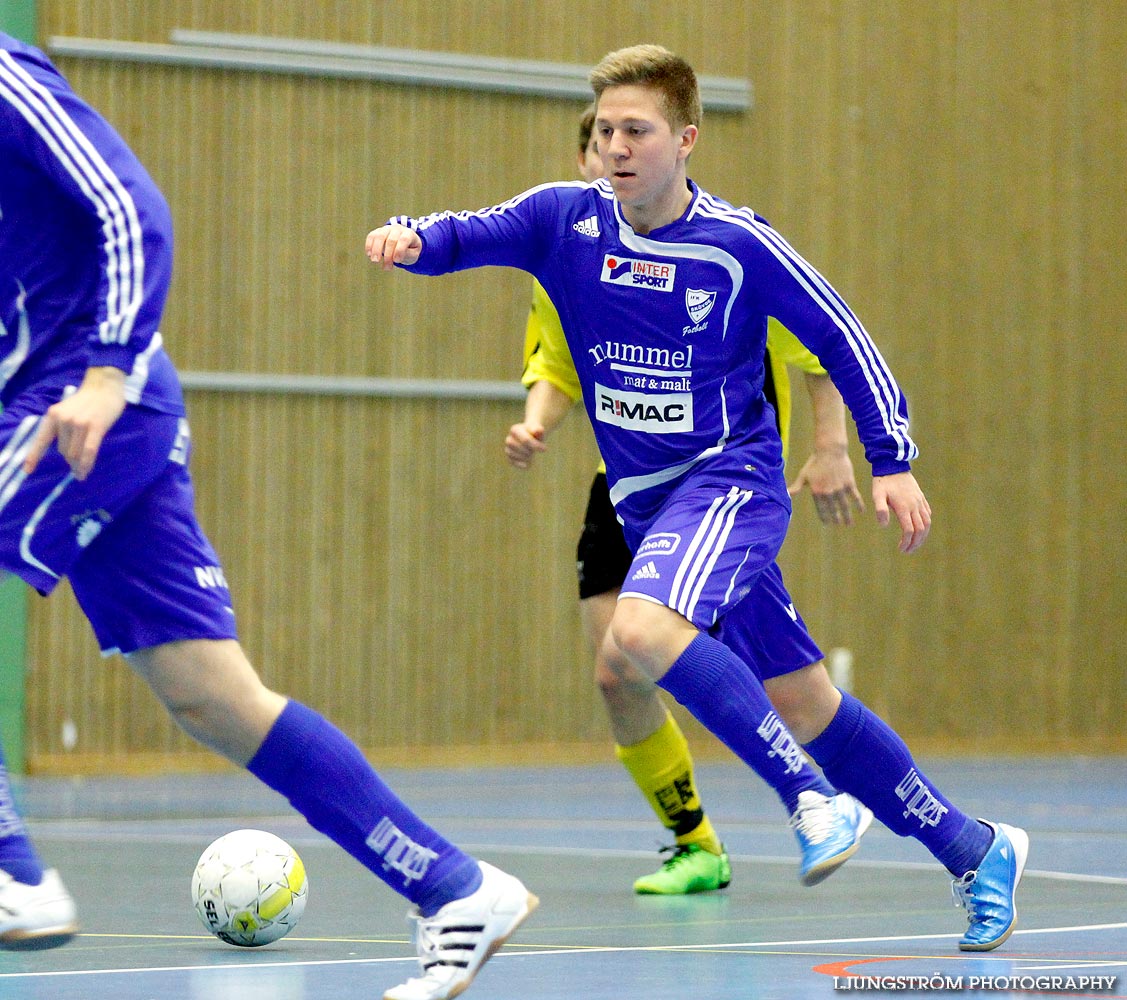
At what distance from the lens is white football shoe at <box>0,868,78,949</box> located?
3.00 metres

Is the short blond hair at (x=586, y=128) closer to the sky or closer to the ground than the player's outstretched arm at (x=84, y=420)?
closer to the sky

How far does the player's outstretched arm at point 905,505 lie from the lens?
401cm

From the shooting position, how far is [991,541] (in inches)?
497

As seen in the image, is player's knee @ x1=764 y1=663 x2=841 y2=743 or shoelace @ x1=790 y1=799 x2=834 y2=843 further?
player's knee @ x1=764 y1=663 x2=841 y2=743

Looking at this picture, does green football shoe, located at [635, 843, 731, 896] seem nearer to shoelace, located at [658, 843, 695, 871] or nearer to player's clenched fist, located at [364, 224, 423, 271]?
shoelace, located at [658, 843, 695, 871]

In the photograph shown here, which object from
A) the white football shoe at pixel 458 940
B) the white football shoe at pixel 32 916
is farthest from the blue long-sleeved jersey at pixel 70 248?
the white football shoe at pixel 458 940

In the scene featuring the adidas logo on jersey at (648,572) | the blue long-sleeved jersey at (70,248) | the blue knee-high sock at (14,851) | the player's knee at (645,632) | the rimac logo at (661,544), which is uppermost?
the blue long-sleeved jersey at (70,248)

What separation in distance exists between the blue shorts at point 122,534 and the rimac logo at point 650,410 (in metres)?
1.42

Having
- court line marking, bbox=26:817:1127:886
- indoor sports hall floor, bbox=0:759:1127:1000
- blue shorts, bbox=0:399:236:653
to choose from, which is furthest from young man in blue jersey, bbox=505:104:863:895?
blue shorts, bbox=0:399:236:653

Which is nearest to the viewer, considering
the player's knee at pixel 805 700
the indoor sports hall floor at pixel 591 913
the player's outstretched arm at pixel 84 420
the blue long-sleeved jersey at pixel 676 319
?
the player's outstretched arm at pixel 84 420

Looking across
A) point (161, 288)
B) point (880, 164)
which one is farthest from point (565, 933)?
point (880, 164)

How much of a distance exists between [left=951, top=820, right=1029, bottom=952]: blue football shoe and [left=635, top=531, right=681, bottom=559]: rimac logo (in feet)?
3.01

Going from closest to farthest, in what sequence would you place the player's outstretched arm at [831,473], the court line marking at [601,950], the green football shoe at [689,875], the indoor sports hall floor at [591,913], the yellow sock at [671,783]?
1. the indoor sports hall floor at [591,913]
2. the court line marking at [601,950]
3. the player's outstretched arm at [831,473]
4. the green football shoe at [689,875]
5. the yellow sock at [671,783]

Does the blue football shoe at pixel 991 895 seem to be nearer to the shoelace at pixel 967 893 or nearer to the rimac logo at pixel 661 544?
the shoelace at pixel 967 893
